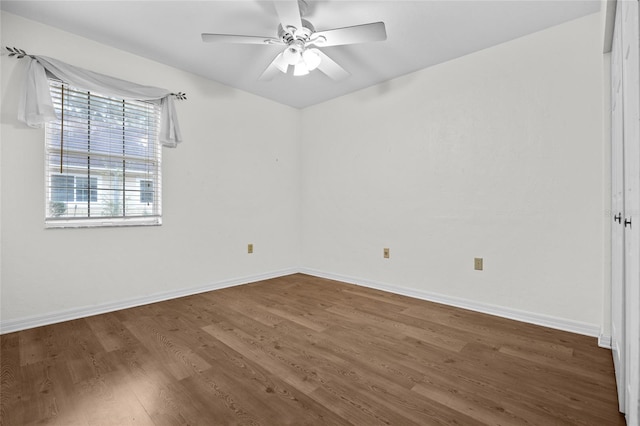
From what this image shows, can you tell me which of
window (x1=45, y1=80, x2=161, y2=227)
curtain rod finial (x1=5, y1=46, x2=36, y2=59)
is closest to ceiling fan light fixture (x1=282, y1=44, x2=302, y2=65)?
window (x1=45, y1=80, x2=161, y2=227)

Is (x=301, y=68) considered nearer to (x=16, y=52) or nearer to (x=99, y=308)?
(x=16, y=52)

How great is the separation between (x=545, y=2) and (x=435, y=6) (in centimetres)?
74

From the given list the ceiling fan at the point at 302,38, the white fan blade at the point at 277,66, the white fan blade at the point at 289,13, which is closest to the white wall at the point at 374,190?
the white fan blade at the point at 277,66

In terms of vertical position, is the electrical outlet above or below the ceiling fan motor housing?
below

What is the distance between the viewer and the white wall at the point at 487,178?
2250 millimetres

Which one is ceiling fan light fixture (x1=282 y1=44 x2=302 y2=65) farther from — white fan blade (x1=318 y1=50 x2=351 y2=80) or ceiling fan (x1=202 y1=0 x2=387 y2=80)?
white fan blade (x1=318 y1=50 x2=351 y2=80)

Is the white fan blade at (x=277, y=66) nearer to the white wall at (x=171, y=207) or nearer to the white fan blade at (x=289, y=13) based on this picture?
the white fan blade at (x=289, y=13)

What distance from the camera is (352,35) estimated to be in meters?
2.05

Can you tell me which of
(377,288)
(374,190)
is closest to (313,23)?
(374,190)

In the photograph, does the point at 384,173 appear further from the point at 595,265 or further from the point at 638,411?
the point at 638,411

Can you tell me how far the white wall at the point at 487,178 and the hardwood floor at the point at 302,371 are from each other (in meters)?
0.42

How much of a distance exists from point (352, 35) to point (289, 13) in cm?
43

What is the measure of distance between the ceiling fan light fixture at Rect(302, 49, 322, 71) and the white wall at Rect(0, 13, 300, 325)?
147 centimetres

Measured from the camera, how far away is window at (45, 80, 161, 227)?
7.99ft
